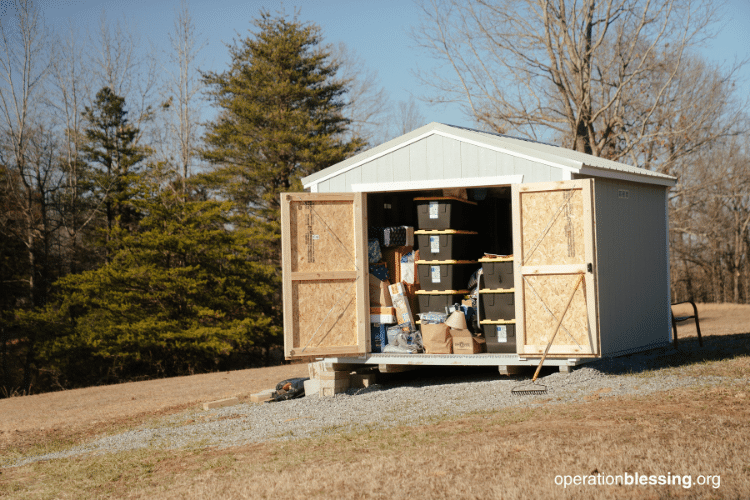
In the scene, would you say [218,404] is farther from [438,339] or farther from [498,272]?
[498,272]

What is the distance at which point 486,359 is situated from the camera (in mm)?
9086

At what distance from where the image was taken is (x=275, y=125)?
25781mm

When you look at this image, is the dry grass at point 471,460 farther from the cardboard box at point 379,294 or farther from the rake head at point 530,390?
the cardboard box at point 379,294

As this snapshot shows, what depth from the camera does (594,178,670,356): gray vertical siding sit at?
9.16m

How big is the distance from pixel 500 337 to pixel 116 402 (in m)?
7.27

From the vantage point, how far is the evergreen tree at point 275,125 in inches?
994

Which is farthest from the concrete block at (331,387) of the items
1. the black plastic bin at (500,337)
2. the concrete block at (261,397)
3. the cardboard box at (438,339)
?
the black plastic bin at (500,337)

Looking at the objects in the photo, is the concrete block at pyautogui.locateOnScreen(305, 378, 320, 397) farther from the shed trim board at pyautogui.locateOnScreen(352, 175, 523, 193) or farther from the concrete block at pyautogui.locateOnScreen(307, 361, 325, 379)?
the shed trim board at pyautogui.locateOnScreen(352, 175, 523, 193)

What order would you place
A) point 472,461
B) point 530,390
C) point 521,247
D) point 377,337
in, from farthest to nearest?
point 377,337
point 521,247
point 530,390
point 472,461

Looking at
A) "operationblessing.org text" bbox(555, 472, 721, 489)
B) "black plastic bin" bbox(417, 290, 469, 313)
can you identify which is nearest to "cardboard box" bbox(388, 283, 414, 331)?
"black plastic bin" bbox(417, 290, 469, 313)

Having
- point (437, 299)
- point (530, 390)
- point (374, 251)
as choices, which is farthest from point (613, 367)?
point (374, 251)

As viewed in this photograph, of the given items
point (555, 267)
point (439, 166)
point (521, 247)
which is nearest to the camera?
point (555, 267)

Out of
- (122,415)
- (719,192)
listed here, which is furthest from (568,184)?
(719,192)

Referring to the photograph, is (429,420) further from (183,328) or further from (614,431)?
(183,328)
